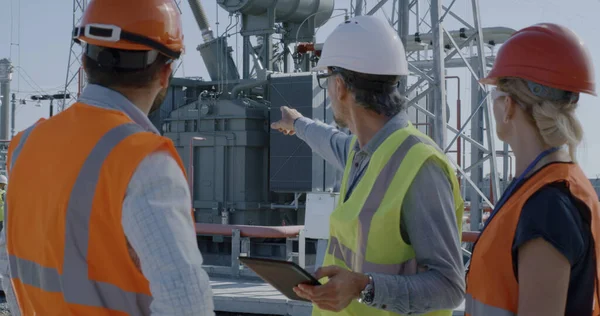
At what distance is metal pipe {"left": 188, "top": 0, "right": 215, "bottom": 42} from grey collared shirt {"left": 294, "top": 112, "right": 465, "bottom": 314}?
16.4 meters

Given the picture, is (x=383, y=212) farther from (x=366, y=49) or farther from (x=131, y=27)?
(x=131, y=27)

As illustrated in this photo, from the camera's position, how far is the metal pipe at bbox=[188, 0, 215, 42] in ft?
61.4

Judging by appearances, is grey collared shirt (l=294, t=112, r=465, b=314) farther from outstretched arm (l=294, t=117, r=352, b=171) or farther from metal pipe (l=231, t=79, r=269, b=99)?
metal pipe (l=231, t=79, r=269, b=99)

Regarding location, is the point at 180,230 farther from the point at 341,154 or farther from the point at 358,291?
the point at 341,154

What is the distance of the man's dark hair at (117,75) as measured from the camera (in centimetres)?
205

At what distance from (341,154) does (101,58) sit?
6.32 ft

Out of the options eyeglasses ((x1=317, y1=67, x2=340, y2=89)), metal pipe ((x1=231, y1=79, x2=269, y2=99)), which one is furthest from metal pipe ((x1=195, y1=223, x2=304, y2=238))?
metal pipe ((x1=231, y1=79, x2=269, y2=99))

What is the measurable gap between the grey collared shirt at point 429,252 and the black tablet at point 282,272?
27cm

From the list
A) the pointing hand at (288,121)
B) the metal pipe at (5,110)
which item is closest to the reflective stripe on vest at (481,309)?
the pointing hand at (288,121)

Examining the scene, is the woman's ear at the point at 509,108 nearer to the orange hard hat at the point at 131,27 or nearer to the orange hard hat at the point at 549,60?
the orange hard hat at the point at 549,60

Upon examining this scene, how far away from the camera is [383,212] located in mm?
2691

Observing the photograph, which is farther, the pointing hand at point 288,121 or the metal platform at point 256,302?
the metal platform at point 256,302

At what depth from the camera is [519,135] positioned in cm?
233

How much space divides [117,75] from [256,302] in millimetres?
5867
